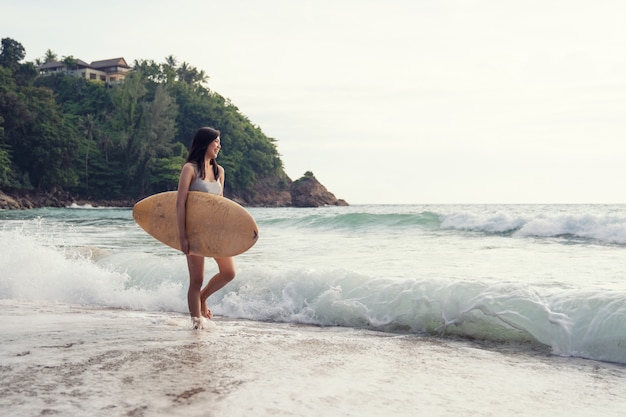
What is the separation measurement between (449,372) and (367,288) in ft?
7.40

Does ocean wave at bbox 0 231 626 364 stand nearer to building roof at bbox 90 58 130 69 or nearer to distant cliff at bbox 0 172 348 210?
distant cliff at bbox 0 172 348 210

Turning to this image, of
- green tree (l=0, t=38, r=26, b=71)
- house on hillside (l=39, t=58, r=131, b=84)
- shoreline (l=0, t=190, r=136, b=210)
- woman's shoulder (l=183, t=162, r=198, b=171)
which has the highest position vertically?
house on hillside (l=39, t=58, r=131, b=84)

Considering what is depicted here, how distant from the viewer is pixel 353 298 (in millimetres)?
5559

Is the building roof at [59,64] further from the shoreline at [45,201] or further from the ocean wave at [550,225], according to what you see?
the ocean wave at [550,225]

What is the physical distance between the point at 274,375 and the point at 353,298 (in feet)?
8.13

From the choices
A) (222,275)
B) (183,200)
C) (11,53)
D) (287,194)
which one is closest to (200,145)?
(183,200)

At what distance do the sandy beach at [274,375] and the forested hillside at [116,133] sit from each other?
4938 cm

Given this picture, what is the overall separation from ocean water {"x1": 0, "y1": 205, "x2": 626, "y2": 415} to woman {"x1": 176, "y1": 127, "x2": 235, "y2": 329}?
28cm

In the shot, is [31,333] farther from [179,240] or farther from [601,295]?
[601,295]

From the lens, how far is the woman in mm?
4352

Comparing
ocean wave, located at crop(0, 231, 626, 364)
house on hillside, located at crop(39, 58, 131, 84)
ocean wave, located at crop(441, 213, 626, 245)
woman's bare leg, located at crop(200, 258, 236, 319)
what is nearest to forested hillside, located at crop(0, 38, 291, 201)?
house on hillside, located at crop(39, 58, 131, 84)

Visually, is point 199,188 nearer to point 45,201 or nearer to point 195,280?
point 195,280

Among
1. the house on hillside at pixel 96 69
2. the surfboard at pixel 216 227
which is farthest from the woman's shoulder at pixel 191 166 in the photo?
the house on hillside at pixel 96 69

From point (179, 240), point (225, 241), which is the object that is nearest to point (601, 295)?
point (225, 241)
